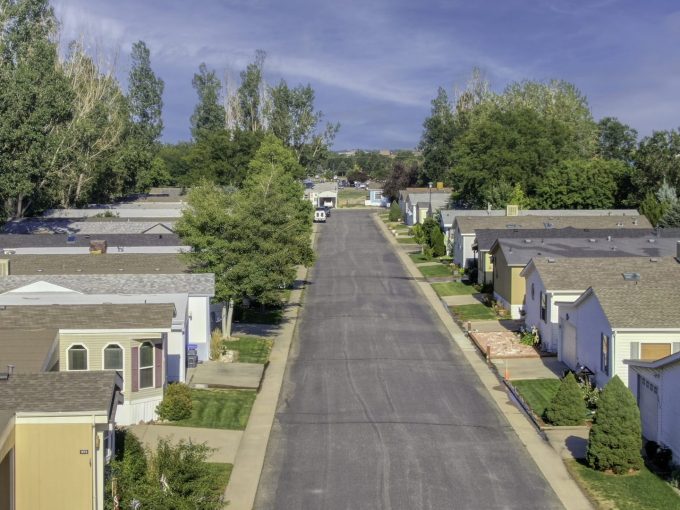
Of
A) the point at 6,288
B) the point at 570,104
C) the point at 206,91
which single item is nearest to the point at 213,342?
the point at 6,288

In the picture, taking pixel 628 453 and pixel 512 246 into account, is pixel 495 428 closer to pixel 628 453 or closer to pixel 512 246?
pixel 628 453

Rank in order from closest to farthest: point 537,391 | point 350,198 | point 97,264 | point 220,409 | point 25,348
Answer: point 25,348
point 220,409
point 537,391
point 97,264
point 350,198

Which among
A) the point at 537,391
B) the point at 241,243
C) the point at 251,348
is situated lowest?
the point at 537,391

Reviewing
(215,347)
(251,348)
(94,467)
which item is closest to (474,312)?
(251,348)

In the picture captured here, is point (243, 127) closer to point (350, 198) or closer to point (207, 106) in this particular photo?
point (207, 106)

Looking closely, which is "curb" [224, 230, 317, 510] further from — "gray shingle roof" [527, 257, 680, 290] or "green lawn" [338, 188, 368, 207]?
"green lawn" [338, 188, 368, 207]

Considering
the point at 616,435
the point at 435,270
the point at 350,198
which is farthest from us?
the point at 350,198

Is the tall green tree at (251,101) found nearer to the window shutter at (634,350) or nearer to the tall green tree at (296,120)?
the tall green tree at (296,120)

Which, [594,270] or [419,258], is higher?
[594,270]

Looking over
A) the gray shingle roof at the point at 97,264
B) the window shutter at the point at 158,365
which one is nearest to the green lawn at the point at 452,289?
the gray shingle roof at the point at 97,264

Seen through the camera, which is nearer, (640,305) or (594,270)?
(640,305)
